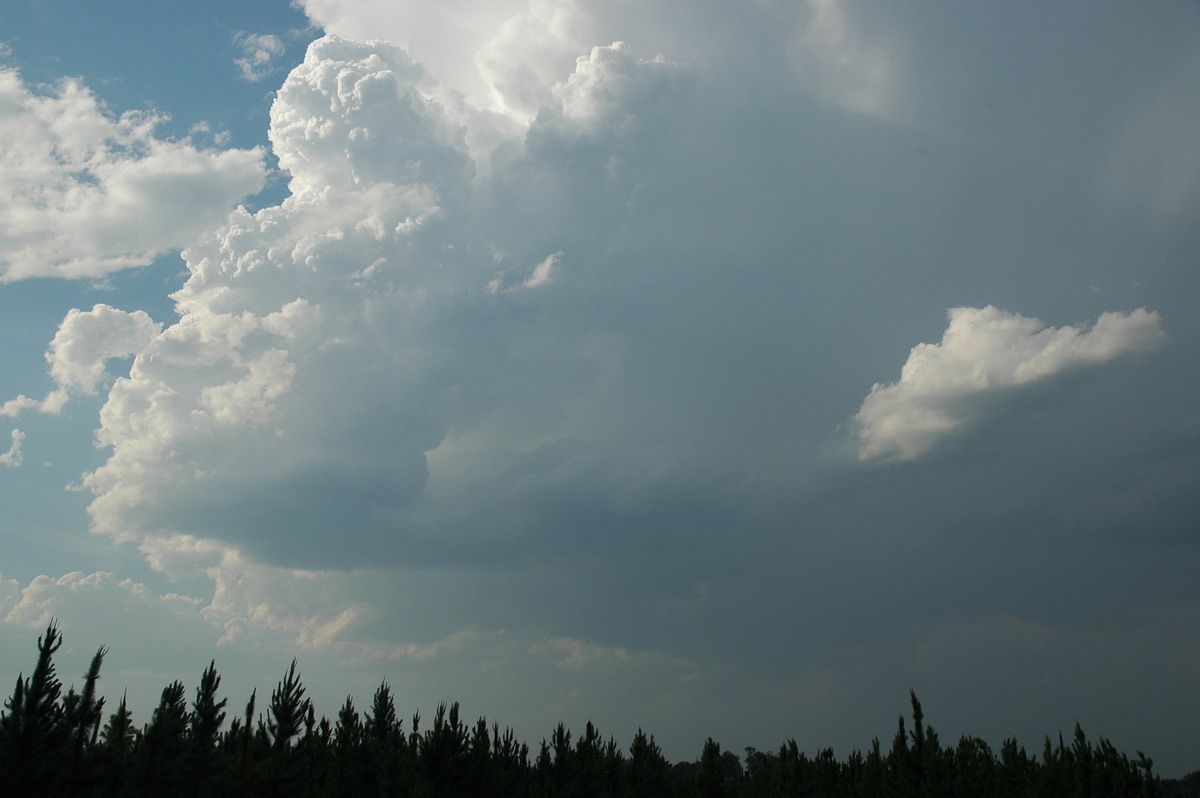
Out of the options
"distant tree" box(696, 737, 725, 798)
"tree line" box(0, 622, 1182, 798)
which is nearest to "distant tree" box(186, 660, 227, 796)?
"tree line" box(0, 622, 1182, 798)

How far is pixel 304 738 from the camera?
52.4 metres

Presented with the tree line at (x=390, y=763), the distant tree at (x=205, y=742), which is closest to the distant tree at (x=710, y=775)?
the tree line at (x=390, y=763)

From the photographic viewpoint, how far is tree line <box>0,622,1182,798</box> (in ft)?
99.6

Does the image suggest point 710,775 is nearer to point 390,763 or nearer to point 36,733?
point 390,763

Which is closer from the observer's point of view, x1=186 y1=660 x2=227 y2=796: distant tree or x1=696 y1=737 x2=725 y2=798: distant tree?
x1=186 y1=660 x2=227 y2=796: distant tree

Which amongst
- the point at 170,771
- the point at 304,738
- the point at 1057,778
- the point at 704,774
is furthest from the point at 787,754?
the point at 170,771

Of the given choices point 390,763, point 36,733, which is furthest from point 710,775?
point 36,733

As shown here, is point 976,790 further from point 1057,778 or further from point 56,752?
point 56,752

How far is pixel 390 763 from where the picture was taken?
41156mm

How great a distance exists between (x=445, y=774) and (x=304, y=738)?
54.1 feet

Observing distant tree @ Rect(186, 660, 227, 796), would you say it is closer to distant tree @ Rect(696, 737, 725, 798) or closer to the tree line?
the tree line

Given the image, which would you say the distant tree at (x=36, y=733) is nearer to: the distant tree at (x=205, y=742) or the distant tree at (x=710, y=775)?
the distant tree at (x=205, y=742)

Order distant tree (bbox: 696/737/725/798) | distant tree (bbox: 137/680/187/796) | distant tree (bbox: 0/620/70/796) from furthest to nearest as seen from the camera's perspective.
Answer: distant tree (bbox: 696/737/725/798) → distant tree (bbox: 137/680/187/796) → distant tree (bbox: 0/620/70/796)

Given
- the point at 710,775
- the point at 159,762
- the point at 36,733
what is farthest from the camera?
the point at 710,775
